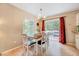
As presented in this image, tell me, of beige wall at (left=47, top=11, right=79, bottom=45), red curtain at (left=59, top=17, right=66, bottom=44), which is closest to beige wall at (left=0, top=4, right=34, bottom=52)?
red curtain at (left=59, top=17, right=66, bottom=44)

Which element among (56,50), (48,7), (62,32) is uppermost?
(48,7)

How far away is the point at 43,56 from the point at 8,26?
3.38 feet

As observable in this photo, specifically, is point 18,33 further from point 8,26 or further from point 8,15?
point 8,15

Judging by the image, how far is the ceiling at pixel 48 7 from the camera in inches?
85.8

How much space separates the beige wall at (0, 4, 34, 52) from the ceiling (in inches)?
4.8

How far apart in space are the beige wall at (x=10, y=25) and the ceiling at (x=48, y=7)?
12 centimetres

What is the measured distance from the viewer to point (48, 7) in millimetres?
2236

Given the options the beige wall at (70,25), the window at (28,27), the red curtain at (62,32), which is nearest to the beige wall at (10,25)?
the window at (28,27)

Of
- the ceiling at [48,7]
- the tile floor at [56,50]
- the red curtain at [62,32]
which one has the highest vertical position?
the ceiling at [48,7]

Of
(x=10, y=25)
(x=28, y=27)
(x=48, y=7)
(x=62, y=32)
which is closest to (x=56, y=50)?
(x=62, y=32)

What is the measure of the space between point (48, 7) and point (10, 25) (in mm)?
957

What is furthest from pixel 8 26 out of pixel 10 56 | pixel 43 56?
pixel 43 56

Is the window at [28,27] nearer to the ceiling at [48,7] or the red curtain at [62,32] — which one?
the ceiling at [48,7]

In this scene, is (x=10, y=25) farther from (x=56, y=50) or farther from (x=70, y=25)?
(x=70, y=25)
